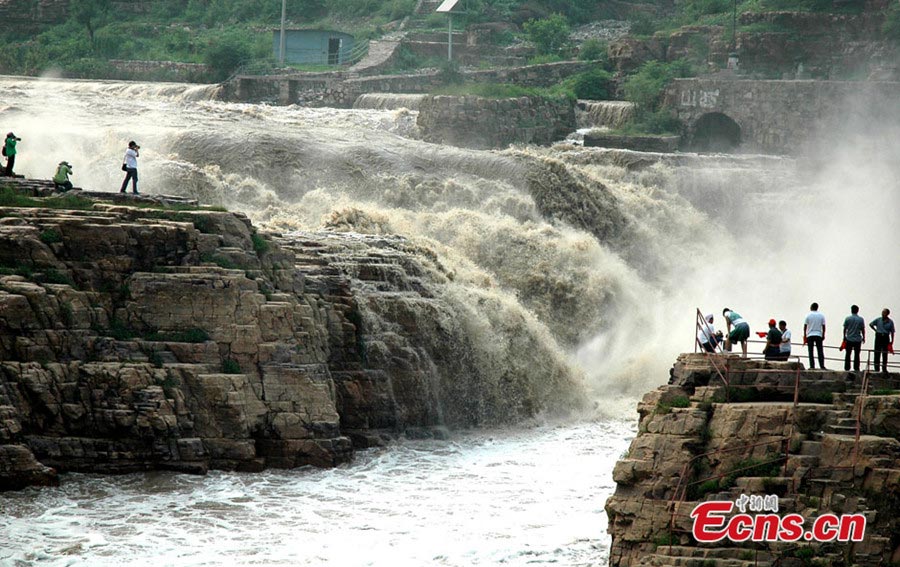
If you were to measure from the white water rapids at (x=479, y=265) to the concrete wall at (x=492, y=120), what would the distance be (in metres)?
0.81

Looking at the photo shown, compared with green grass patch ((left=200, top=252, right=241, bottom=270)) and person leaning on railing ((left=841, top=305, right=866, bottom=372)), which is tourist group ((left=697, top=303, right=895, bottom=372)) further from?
→ green grass patch ((left=200, top=252, right=241, bottom=270))

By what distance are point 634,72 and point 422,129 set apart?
42.4ft

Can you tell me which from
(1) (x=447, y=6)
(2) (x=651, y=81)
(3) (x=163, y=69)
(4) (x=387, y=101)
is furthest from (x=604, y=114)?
(3) (x=163, y=69)

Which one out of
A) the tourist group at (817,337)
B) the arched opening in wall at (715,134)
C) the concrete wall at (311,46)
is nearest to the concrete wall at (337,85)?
the concrete wall at (311,46)

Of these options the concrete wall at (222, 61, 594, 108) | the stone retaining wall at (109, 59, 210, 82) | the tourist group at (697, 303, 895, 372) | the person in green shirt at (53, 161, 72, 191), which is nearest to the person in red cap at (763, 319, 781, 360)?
the tourist group at (697, 303, 895, 372)

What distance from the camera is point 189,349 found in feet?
97.8

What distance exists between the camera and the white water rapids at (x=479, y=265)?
1038 inches

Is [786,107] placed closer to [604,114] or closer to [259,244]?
[604,114]

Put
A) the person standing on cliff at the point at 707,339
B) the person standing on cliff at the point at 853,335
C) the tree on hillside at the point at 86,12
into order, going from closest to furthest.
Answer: the person standing on cliff at the point at 853,335
the person standing on cliff at the point at 707,339
the tree on hillside at the point at 86,12

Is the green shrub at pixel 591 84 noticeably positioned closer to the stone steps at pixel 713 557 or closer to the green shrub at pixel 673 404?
the green shrub at pixel 673 404

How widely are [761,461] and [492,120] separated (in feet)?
109

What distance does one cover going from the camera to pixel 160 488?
28.3m

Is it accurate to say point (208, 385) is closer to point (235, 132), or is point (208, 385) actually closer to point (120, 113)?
point (235, 132)

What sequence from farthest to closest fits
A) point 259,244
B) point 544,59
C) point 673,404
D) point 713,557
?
point 544,59 → point 259,244 → point 673,404 → point 713,557
